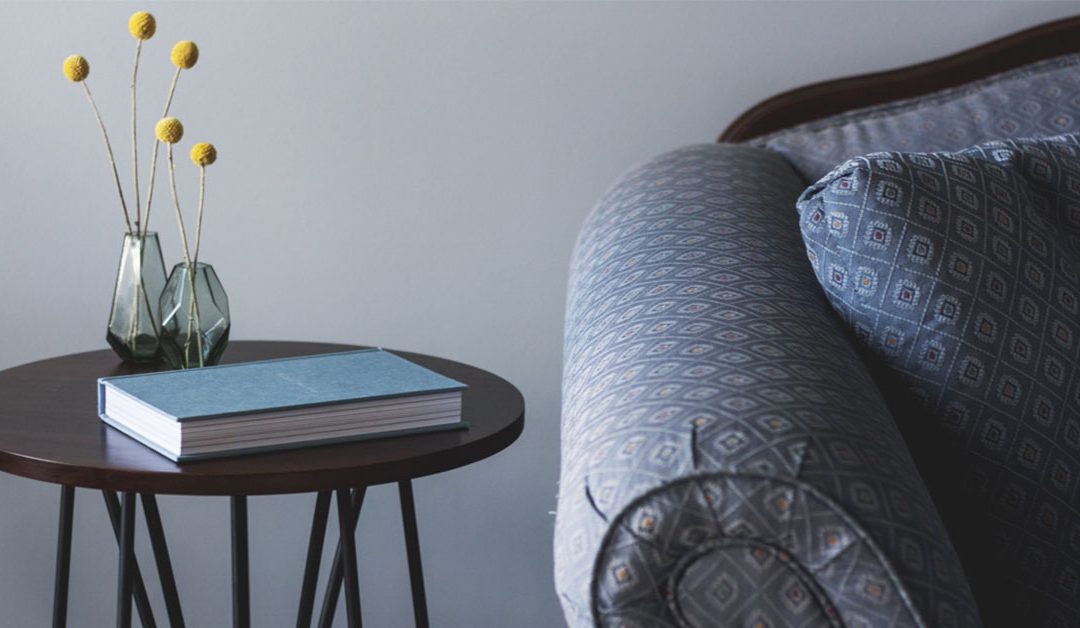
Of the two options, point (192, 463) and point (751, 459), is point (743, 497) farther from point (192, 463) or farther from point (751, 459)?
point (192, 463)

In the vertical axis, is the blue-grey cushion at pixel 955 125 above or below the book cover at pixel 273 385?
above

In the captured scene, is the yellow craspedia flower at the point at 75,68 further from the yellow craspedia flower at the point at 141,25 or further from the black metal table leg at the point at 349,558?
the black metal table leg at the point at 349,558

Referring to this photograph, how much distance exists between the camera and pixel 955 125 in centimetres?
129

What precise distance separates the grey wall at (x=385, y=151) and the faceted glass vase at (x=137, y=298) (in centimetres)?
38

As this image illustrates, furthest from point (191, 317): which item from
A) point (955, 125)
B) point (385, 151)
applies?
point (955, 125)

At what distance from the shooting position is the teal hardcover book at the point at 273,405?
0.91 metres

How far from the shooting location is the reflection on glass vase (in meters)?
1.15

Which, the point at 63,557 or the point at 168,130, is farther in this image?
the point at 63,557

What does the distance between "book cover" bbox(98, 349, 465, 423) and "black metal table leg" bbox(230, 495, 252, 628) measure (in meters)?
0.13

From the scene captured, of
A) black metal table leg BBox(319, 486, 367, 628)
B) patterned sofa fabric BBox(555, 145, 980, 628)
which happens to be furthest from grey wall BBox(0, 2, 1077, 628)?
patterned sofa fabric BBox(555, 145, 980, 628)

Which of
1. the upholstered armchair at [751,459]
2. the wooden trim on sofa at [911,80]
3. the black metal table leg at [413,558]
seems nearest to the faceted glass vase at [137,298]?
the black metal table leg at [413,558]

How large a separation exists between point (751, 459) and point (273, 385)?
0.52 metres

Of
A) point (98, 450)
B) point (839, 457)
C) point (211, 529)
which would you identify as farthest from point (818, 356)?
point (211, 529)

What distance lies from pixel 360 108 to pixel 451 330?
319 mm
